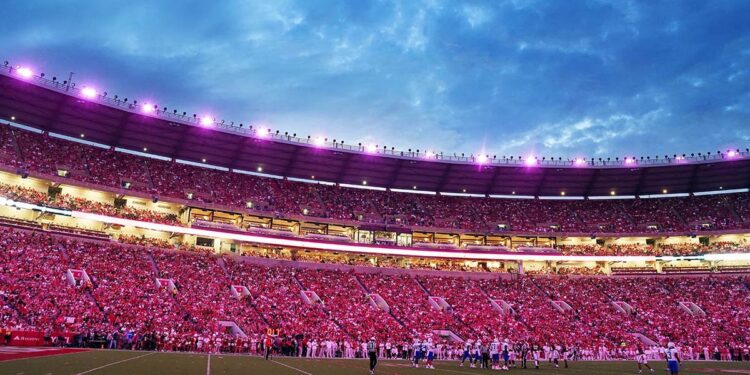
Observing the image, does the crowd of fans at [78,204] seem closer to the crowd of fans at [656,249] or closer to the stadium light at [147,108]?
the stadium light at [147,108]

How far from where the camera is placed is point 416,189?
2726 inches

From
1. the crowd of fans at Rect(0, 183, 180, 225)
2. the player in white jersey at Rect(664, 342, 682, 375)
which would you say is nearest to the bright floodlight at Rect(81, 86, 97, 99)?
the crowd of fans at Rect(0, 183, 180, 225)

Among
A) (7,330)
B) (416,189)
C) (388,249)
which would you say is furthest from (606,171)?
(7,330)

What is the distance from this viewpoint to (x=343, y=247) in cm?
6000

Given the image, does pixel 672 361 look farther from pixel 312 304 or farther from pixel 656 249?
pixel 656 249

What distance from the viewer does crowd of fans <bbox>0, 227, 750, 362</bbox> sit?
3703 cm

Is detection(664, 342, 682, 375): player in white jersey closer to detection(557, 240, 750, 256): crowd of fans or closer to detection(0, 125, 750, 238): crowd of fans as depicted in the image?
detection(0, 125, 750, 238): crowd of fans

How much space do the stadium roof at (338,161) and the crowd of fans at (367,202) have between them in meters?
1.49

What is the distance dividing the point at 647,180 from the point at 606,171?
571 centimetres

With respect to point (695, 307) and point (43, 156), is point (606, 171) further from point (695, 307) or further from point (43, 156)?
point (43, 156)

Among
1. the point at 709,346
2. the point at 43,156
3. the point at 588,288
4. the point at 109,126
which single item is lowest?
the point at 709,346

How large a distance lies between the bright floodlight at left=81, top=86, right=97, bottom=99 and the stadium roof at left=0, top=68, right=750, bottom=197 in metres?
0.44

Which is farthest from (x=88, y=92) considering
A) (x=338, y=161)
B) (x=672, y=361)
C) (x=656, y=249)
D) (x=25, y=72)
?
(x=656, y=249)

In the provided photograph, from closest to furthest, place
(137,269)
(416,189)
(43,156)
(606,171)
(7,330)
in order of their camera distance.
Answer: (7,330) < (137,269) < (43,156) < (606,171) < (416,189)
